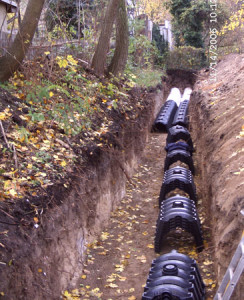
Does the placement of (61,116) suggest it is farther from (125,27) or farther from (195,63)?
(195,63)

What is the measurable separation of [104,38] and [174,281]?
31.0ft

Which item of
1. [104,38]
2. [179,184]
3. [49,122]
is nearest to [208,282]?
[179,184]

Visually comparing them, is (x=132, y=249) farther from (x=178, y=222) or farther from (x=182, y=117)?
(x=182, y=117)

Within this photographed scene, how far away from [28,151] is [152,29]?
26.7 m

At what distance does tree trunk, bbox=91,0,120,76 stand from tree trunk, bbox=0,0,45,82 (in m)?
4.37

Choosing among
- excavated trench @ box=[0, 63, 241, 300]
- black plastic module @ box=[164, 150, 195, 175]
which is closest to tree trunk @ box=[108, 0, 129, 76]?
excavated trench @ box=[0, 63, 241, 300]

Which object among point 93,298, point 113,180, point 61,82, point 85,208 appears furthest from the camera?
point 61,82

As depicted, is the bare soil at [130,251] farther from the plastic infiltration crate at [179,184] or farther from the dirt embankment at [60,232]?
the plastic infiltration crate at [179,184]

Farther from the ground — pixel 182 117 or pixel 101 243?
pixel 182 117

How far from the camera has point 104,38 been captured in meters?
12.5

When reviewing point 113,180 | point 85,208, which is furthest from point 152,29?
point 85,208

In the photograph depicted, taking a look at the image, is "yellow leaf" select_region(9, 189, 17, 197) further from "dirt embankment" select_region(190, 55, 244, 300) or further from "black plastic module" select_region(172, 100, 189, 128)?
"black plastic module" select_region(172, 100, 189, 128)

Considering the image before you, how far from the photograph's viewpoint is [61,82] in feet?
33.6

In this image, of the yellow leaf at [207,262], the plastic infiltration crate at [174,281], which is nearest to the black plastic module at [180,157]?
the yellow leaf at [207,262]
